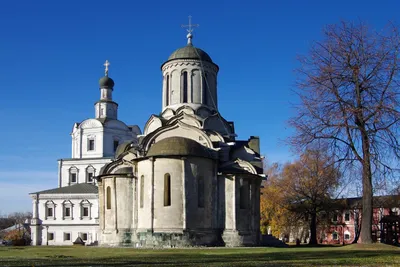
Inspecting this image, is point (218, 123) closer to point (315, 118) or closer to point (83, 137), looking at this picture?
point (315, 118)

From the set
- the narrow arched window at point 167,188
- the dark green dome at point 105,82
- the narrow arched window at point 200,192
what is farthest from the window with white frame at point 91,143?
the narrow arched window at point 167,188

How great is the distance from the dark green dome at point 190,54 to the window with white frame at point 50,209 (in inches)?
1001

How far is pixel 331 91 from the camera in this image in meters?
24.6

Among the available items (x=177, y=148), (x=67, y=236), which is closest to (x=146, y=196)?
(x=177, y=148)

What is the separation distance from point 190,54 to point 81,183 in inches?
1056

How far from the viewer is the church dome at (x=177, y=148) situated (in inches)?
1206

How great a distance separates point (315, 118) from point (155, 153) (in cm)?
1086

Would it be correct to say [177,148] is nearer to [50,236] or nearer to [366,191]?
[366,191]

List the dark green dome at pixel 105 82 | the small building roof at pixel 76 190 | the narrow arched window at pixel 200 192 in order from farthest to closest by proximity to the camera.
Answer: the dark green dome at pixel 105 82 → the small building roof at pixel 76 190 → the narrow arched window at pixel 200 192

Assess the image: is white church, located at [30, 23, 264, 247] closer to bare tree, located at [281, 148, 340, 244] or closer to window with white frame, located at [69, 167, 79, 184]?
bare tree, located at [281, 148, 340, 244]

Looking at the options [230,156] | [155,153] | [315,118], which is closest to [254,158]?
[230,156]

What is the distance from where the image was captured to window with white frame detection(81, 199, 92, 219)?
177ft

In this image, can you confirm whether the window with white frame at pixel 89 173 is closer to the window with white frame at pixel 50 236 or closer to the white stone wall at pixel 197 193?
the window with white frame at pixel 50 236

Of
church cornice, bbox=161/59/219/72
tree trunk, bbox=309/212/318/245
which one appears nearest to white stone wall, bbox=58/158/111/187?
church cornice, bbox=161/59/219/72
